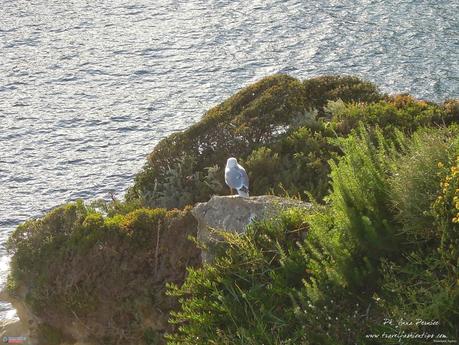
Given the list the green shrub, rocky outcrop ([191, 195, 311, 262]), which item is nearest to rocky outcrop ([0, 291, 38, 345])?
rocky outcrop ([191, 195, 311, 262])

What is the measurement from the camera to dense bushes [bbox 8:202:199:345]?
450 inches

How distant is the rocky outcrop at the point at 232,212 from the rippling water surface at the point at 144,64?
10.3 m

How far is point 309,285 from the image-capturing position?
8.06 metres

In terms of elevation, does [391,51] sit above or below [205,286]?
below

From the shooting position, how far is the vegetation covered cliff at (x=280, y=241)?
7973mm

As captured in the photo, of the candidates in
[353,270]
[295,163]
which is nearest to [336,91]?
[295,163]

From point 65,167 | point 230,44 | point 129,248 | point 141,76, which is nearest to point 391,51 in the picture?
point 230,44

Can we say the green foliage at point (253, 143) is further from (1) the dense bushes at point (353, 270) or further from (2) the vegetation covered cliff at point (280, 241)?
(1) the dense bushes at point (353, 270)

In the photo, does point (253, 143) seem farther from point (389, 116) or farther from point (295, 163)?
point (389, 116)

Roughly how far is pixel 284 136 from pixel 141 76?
41.0 ft

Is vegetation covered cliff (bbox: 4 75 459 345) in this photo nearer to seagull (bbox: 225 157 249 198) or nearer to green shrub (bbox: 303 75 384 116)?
green shrub (bbox: 303 75 384 116)

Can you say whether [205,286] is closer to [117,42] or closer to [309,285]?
[309,285]

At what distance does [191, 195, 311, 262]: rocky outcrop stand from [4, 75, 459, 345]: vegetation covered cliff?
0.37 meters

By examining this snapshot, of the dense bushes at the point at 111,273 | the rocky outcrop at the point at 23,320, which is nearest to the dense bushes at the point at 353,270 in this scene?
the dense bushes at the point at 111,273
